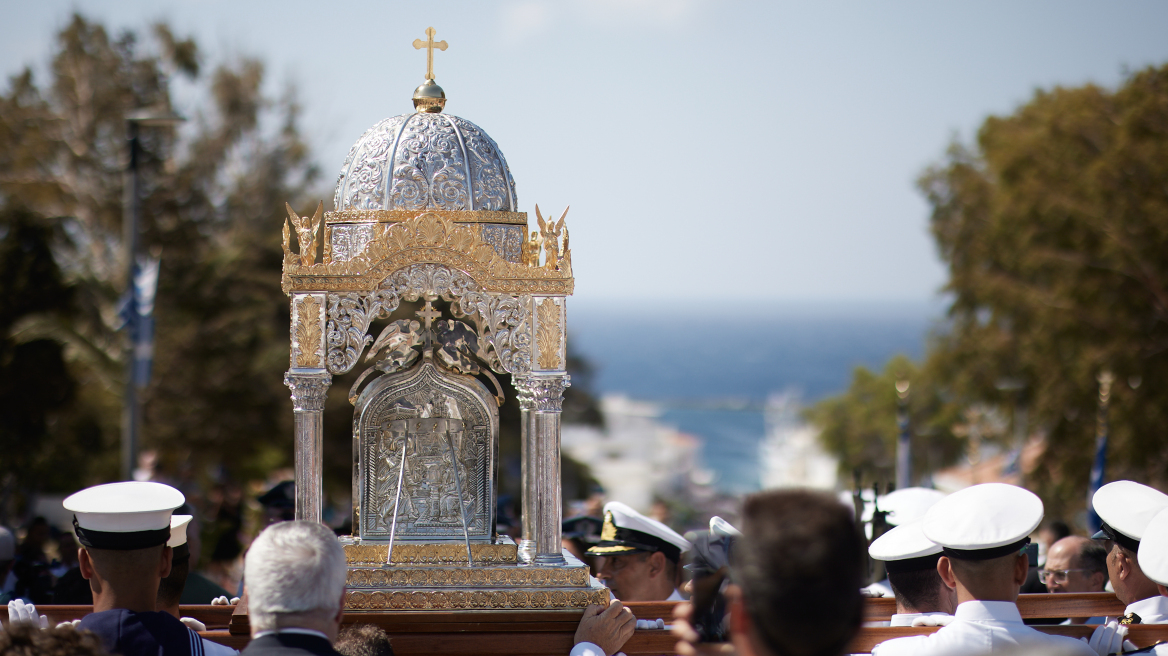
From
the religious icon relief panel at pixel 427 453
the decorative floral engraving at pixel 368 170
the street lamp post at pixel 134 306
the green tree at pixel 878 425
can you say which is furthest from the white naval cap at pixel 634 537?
the green tree at pixel 878 425

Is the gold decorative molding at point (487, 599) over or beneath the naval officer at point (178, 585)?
beneath

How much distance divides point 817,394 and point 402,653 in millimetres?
193702

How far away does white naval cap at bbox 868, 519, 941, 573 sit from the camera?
5.00 metres

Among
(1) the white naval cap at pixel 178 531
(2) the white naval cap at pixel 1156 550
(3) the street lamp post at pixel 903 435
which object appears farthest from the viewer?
(3) the street lamp post at pixel 903 435

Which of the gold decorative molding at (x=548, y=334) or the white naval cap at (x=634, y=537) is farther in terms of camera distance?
the white naval cap at (x=634, y=537)

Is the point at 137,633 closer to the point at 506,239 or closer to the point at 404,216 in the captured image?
the point at 404,216

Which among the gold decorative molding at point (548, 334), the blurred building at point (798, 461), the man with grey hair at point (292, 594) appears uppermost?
the gold decorative molding at point (548, 334)

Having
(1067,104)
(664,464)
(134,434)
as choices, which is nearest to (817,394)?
(664,464)

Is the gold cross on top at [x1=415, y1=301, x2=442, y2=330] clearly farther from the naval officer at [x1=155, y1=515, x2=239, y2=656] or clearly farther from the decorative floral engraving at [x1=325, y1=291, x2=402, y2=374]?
the naval officer at [x1=155, y1=515, x2=239, y2=656]

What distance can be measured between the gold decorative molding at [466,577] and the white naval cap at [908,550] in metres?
Result: 1.36

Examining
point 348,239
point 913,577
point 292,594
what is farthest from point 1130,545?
point 348,239

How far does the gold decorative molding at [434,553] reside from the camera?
19.7 feet

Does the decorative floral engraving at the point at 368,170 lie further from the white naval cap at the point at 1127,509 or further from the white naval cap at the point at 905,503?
the white naval cap at the point at 1127,509

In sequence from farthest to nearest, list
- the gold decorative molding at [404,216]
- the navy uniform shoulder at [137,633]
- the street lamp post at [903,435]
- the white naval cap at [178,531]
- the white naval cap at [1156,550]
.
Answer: the street lamp post at [903,435] < the gold decorative molding at [404,216] < the white naval cap at [178,531] < the white naval cap at [1156,550] < the navy uniform shoulder at [137,633]
